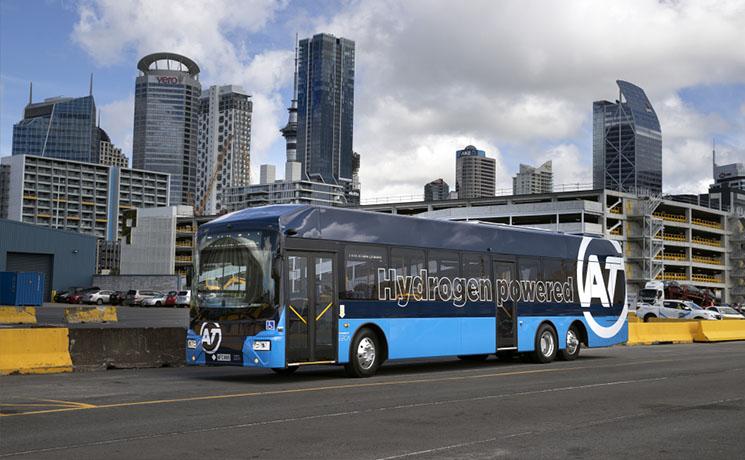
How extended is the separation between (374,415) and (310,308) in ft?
16.5

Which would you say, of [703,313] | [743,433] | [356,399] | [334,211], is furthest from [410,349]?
[703,313]

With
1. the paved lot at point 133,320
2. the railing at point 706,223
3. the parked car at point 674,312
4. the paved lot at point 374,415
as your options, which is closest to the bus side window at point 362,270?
the paved lot at point 374,415

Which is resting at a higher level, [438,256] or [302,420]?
[438,256]

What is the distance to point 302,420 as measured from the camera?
1104cm

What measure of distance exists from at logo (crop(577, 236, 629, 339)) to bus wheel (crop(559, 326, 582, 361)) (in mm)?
508

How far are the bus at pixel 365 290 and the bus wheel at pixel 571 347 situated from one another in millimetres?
317

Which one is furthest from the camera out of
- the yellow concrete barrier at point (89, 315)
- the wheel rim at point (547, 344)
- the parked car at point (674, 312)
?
the parked car at point (674, 312)

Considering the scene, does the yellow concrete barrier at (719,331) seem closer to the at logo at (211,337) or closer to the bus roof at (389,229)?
the bus roof at (389,229)

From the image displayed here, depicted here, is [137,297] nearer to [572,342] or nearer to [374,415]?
[572,342]

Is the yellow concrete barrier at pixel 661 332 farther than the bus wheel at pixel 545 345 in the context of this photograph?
Yes

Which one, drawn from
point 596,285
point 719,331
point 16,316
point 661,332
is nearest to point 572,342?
point 596,285

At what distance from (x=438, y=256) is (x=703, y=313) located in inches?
1488

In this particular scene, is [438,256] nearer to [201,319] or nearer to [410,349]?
[410,349]

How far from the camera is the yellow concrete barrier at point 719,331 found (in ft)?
125
